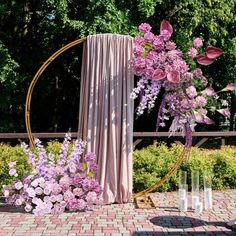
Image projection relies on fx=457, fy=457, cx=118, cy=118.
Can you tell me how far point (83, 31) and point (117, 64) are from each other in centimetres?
546

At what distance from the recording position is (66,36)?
1447 centimetres

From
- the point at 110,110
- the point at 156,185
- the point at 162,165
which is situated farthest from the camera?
the point at 162,165

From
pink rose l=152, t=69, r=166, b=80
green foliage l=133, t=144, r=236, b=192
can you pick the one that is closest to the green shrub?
green foliage l=133, t=144, r=236, b=192

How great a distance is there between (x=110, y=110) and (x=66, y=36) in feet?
26.6

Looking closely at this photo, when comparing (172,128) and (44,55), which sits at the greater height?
(44,55)

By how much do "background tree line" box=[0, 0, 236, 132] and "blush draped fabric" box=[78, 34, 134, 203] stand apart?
4937 millimetres

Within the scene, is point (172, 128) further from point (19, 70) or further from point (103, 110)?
point (19, 70)

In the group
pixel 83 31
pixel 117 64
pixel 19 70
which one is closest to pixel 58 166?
pixel 117 64

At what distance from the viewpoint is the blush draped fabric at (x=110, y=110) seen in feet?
22.6

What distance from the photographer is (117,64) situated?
6910mm

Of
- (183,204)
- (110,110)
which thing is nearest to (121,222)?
(183,204)

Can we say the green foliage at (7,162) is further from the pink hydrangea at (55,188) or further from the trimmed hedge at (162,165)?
the pink hydrangea at (55,188)

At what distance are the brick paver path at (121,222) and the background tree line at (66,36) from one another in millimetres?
6381

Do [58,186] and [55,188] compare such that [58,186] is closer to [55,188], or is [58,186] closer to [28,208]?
[55,188]
